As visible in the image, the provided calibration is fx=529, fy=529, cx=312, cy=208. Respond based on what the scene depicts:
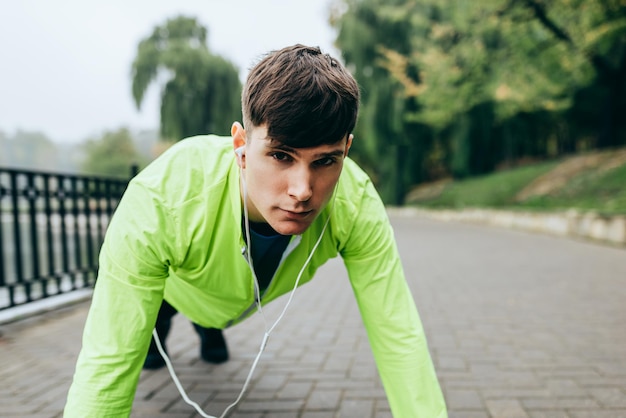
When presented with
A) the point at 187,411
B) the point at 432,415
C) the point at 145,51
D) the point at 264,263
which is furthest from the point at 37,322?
the point at 145,51

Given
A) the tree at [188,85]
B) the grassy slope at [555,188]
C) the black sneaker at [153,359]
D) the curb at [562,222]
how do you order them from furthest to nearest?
the tree at [188,85] → the grassy slope at [555,188] → the curb at [562,222] → the black sneaker at [153,359]

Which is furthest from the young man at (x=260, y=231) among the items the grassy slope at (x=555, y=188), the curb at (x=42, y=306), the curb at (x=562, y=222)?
the grassy slope at (x=555, y=188)

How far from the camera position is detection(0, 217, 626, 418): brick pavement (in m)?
2.59

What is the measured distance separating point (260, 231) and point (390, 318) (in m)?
0.55

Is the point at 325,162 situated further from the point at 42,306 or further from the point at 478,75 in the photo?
the point at 478,75

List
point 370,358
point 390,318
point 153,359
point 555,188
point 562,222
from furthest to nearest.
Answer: point 555,188
point 562,222
point 370,358
point 153,359
point 390,318

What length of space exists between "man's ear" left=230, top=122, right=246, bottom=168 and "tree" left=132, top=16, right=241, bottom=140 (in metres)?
20.1

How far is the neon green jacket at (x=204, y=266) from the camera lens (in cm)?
156

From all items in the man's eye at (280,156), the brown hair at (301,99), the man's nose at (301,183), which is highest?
the brown hair at (301,99)

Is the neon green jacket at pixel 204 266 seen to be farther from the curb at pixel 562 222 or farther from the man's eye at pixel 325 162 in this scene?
A: the curb at pixel 562 222

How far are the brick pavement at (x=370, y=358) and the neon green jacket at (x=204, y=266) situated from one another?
0.84 metres

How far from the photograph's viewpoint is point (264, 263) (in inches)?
79.5

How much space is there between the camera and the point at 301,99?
1424mm

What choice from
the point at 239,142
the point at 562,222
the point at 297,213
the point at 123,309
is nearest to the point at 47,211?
the point at 123,309
